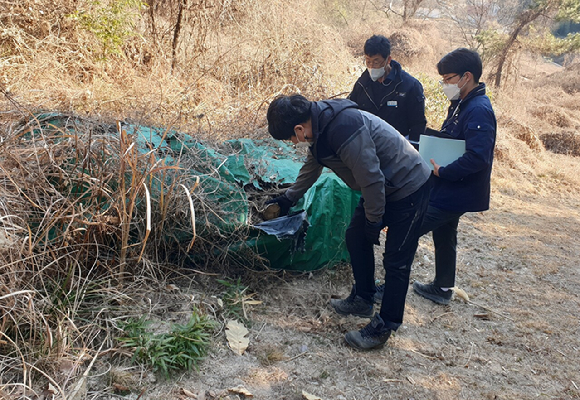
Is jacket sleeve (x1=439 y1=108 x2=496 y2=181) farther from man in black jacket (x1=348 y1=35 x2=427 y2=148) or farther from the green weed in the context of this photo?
the green weed

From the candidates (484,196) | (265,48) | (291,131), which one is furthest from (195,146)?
(265,48)

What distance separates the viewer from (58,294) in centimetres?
252

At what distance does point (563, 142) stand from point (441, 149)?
353 inches

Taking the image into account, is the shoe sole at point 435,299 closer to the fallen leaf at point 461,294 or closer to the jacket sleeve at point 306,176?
the fallen leaf at point 461,294

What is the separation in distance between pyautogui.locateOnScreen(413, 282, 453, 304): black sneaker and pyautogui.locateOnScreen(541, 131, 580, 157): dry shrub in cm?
836

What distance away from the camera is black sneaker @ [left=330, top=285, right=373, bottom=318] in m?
3.23

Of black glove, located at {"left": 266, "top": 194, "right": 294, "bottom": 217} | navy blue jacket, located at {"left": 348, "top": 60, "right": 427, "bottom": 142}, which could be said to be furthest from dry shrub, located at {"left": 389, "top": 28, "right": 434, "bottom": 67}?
black glove, located at {"left": 266, "top": 194, "right": 294, "bottom": 217}

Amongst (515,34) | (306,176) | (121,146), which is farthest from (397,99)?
(515,34)

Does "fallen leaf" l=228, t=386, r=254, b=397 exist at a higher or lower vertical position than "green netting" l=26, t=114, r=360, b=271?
lower

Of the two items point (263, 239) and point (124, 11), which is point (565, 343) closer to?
point (263, 239)

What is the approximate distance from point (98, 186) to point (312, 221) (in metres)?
1.48

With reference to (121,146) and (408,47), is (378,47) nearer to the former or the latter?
(121,146)

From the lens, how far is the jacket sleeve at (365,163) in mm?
2436

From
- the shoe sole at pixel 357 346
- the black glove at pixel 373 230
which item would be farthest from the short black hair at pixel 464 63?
the shoe sole at pixel 357 346
